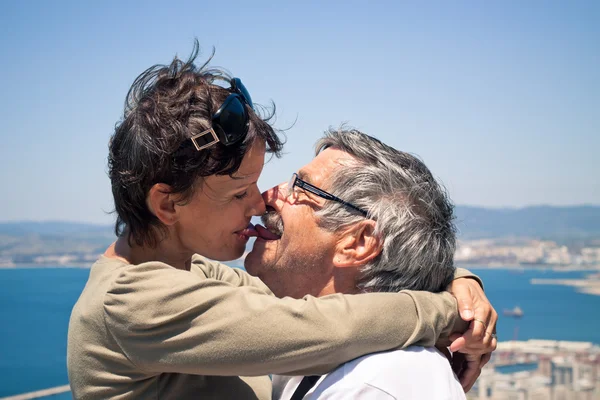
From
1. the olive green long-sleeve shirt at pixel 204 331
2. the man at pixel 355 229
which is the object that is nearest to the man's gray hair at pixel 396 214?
the man at pixel 355 229

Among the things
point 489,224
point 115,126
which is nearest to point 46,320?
point 115,126

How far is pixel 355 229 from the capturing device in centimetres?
267

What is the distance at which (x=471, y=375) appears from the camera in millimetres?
2584

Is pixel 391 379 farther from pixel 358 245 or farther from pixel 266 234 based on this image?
pixel 266 234

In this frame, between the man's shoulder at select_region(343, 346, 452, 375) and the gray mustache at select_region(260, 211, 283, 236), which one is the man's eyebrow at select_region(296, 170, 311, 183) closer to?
the gray mustache at select_region(260, 211, 283, 236)

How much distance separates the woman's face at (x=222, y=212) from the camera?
8.11ft

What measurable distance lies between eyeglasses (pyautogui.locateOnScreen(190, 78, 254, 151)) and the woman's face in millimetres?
140

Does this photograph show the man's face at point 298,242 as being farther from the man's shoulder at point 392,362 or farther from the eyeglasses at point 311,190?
the man's shoulder at point 392,362

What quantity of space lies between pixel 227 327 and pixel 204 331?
0.08 m

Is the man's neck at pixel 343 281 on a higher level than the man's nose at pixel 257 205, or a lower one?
lower

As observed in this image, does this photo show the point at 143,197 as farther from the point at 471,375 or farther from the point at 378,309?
the point at 471,375

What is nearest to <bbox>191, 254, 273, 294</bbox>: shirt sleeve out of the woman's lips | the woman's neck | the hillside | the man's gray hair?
the woman's lips

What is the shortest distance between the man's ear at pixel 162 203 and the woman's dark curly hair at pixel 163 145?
0.08ft

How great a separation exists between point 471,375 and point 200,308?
53.3 inches
